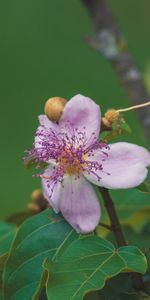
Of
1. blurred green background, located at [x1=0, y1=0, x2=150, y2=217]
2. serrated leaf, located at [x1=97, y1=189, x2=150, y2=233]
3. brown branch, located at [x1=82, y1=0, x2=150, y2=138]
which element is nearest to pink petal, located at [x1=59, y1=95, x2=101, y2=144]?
serrated leaf, located at [x1=97, y1=189, x2=150, y2=233]

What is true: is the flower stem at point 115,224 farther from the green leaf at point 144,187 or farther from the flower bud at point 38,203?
the flower bud at point 38,203

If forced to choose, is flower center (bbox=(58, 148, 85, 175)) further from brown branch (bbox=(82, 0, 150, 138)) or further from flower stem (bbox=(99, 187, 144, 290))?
brown branch (bbox=(82, 0, 150, 138))

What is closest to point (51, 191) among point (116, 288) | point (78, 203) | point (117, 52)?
point (78, 203)

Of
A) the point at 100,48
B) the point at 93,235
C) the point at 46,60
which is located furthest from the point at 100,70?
the point at 93,235

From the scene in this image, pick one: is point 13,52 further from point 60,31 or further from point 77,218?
point 77,218

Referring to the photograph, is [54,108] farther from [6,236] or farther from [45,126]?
[6,236]
